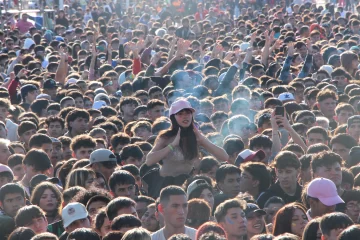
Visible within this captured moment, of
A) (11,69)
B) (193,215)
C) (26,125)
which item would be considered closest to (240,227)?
(193,215)

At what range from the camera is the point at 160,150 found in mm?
8820

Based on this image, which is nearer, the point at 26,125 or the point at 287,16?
the point at 26,125

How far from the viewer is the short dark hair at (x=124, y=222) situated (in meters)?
6.77

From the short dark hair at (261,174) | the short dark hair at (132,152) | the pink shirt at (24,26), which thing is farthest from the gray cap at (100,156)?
the pink shirt at (24,26)

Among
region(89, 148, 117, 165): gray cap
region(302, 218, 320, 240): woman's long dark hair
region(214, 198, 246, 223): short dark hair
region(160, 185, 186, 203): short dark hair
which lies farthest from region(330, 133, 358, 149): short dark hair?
region(302, 218, 320, 240): woman's long dark hair

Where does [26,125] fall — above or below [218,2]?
above

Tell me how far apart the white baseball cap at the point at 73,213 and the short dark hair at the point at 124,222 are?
0.54 m

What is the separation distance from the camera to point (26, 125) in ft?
37.6

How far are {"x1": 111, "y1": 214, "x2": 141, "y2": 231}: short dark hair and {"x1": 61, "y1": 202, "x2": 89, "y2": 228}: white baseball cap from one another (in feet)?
1.77

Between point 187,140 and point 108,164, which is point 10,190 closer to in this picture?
point 108,164

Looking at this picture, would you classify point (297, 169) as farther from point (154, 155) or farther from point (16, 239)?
point (16, 239)

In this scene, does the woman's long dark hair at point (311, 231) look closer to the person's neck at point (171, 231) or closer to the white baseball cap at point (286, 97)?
the person's neck at point (171, 231)

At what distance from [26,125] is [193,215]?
14.3ft

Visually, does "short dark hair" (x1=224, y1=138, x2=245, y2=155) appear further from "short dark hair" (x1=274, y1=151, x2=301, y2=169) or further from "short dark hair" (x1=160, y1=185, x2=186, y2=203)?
"short dark hair" (x1=160, y1=185, x2=186, y2=203)
